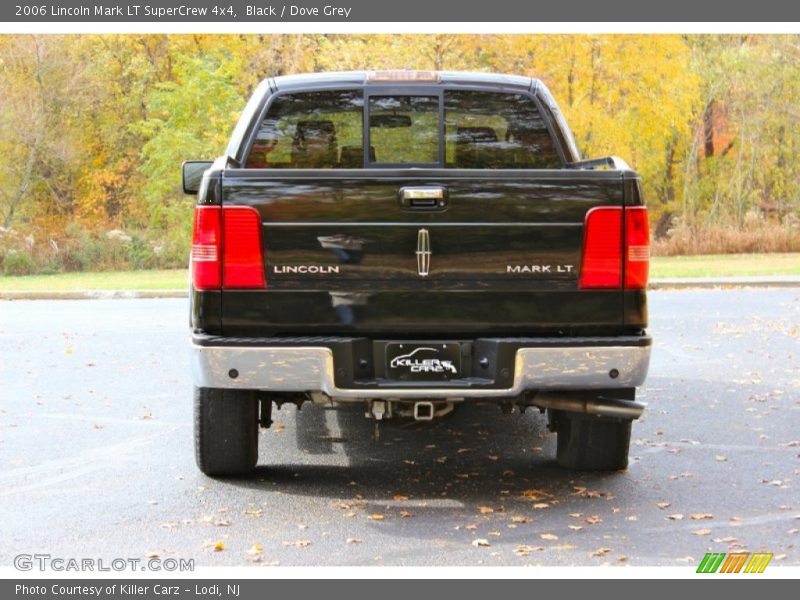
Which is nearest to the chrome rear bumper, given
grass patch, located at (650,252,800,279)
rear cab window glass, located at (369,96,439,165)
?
rear cab window glass, located at (369,96,439,165)

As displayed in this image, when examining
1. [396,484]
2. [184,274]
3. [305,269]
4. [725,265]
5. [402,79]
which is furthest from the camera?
[184,274]

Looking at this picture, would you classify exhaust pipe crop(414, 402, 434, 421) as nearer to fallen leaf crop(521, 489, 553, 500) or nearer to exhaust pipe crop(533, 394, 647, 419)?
exhaust pipe crop(533, 394, 647, 419)

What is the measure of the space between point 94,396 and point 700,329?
7971 mm

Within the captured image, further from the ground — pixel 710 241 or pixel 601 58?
pixel 601 58

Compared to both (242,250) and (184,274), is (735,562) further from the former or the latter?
(184,274)

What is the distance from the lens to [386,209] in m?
6.07

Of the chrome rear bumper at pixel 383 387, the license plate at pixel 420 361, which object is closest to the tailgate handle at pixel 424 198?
the license plate at pixel 420 361

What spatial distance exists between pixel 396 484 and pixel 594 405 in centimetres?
125

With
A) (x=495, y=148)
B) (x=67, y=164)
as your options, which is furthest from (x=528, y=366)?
(x=67, y=164)

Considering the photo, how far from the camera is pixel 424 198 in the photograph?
606cm

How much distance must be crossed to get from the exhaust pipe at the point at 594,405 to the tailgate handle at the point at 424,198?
3.85 feet

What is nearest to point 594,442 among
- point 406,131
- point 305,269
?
point 305,269

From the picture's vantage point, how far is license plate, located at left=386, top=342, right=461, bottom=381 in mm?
6109
